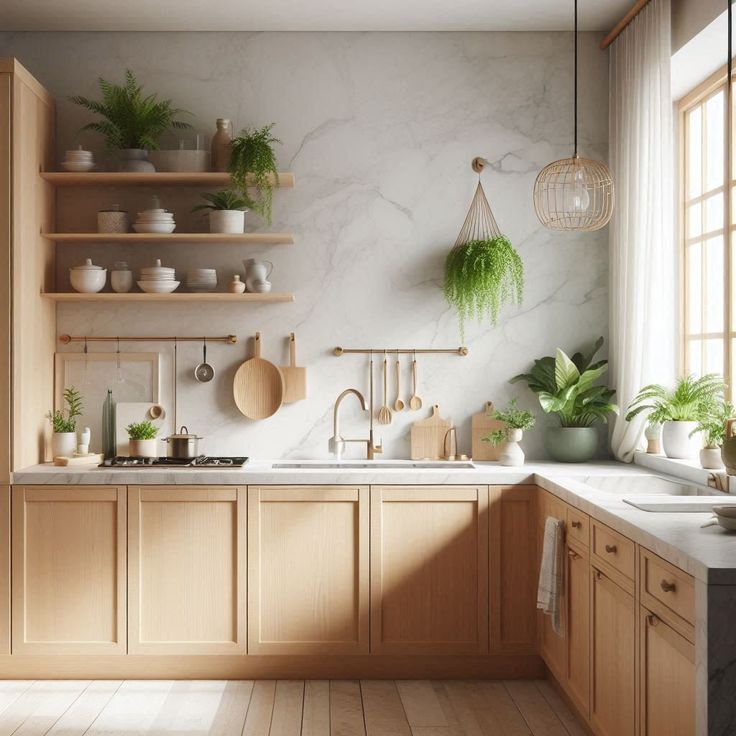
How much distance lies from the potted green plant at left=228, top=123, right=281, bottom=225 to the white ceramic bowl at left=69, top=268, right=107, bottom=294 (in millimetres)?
763

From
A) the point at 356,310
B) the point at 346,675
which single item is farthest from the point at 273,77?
the point at 346,675

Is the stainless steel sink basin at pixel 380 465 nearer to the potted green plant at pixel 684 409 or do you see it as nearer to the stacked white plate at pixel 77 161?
the potted green plant at pixel 684 409

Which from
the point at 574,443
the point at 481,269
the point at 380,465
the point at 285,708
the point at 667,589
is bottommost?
the point at 285,708

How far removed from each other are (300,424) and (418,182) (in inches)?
51.4

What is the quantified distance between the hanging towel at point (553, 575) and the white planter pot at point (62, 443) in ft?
7.14

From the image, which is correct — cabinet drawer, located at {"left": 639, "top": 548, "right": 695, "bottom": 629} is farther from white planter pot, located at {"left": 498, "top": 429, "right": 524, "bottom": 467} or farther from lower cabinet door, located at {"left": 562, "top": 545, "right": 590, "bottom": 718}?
white planter pot, located at {"left": 498, "top": 429, "right": 524, "bottom": 467}

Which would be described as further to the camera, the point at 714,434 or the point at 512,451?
the point at 512,451

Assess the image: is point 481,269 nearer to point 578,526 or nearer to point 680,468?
point 680,468

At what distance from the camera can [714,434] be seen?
10.4 feet

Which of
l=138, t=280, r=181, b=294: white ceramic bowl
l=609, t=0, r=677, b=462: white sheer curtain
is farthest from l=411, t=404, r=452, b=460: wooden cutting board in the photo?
l=138, t=280, r=181, b=294: white ceramic bowl

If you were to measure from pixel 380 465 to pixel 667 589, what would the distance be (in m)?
1.97

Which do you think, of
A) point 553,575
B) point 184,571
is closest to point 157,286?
point 184,571

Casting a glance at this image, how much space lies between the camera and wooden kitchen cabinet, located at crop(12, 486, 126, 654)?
3.61 m

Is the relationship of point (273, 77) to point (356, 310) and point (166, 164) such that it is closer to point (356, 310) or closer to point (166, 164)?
point (166, 164)
